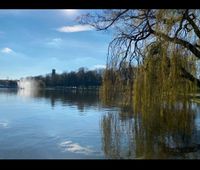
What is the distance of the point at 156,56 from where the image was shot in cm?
421

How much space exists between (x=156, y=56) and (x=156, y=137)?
7.26 ft

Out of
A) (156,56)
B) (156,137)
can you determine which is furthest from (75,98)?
(156,56)

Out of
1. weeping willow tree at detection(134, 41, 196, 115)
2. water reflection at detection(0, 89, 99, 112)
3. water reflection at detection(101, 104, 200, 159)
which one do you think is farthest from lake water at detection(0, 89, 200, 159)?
water reflection at detection(0, 89, 99, 112)

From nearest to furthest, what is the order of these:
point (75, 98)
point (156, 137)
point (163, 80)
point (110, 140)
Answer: point (163, 80) → point (110, 140) → point (156, 137) → point (75, 98)

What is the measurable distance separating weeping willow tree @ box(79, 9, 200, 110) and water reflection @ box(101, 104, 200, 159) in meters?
0.22

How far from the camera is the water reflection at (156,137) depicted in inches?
177

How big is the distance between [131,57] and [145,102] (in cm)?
63

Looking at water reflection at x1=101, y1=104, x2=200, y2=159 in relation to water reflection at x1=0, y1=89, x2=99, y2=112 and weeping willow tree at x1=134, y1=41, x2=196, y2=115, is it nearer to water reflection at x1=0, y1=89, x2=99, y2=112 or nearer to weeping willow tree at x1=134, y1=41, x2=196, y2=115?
weeping willow tree at x1=134, y1=41, x2=196, y2=115

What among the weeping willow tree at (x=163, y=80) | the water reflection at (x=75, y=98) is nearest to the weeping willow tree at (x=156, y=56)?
the weeping willow tree at (x=163, y=80)

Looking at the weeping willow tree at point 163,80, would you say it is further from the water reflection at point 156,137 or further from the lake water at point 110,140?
the lake water at point 110,140

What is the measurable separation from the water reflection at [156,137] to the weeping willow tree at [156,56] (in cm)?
22

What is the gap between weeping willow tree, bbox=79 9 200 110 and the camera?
402 cm

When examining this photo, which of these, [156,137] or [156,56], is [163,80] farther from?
[156,137]

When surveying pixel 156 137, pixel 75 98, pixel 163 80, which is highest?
pixel 163 80
